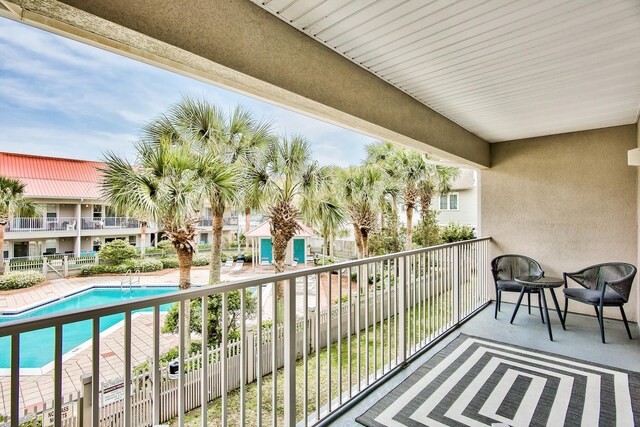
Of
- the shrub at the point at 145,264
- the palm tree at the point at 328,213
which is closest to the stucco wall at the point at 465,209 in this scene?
the palm tree at the point at 328,213

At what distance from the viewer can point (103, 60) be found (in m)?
18.8

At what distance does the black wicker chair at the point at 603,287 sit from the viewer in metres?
3.34

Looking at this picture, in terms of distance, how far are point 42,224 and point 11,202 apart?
344cm

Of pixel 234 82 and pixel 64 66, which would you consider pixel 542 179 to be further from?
pixel 64 66

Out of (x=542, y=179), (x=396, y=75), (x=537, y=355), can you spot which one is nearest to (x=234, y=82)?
(x=396, y=75)

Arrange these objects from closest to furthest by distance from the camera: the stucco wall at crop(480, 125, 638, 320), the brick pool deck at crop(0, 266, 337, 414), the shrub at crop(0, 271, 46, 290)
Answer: the stucco wall at crop(480, 125, 638, 320), the brick pool deck at crop(0, 266, 337, 414), the shrub at crop(0, 271, 46, 290)

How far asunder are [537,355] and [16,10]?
4.43 meters

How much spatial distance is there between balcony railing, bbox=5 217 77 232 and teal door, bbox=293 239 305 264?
9539 mm

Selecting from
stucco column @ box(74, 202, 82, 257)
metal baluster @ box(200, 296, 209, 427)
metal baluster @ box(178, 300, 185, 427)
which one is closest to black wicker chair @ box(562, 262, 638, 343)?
metal baluster @ box(200, 296, 209, 427)

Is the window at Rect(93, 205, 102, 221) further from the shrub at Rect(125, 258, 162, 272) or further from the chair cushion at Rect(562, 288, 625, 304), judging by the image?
the chair cushion at Rect(562, 288, 625, 304)

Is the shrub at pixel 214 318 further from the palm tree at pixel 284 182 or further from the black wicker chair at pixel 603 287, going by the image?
the black wicker chair at pixel 603 287

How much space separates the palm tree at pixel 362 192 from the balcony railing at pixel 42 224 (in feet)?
34.0

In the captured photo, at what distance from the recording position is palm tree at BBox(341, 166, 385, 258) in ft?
30.1

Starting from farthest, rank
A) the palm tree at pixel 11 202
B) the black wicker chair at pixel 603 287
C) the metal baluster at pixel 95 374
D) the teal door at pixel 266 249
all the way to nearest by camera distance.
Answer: the teal door at pixel 266 249 → the palm tree at pixel 11 202 → the black wicker chair at pixel 603 287 → the metal baluster at pixel 95 374
